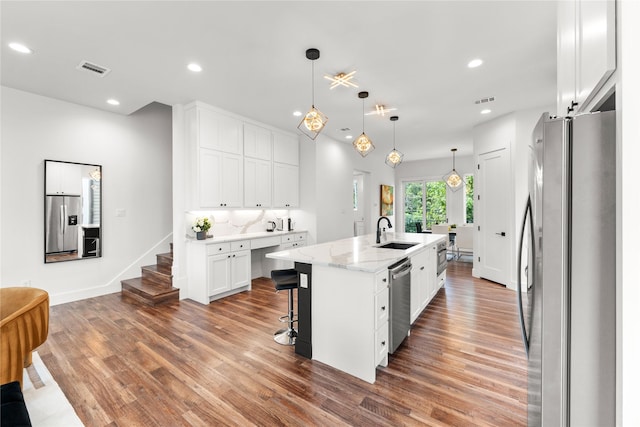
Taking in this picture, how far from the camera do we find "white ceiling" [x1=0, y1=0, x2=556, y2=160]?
2.31 meters

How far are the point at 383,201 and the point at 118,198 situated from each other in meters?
7.13

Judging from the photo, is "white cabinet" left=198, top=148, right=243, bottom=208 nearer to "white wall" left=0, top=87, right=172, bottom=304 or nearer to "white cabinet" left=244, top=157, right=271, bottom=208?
"white cabinet" left=244, top=157, right=271, bottom=208

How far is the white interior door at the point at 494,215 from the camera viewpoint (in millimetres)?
4910

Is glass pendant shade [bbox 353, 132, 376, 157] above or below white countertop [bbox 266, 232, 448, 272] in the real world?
above

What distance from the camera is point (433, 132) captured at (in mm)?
6227

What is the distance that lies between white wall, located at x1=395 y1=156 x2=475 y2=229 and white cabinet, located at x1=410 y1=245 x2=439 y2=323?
5.87 metres

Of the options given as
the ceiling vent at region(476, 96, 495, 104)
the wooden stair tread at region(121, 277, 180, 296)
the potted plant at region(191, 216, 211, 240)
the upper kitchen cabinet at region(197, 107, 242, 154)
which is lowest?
the wooden stair tread at region(121, 277, 180, 296)

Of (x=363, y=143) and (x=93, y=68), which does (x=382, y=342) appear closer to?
(x=363, y=143)

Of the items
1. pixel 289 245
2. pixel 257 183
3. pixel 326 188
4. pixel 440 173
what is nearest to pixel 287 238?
pixel 289 245

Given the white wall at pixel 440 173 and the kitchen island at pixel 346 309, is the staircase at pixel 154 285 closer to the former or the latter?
the kitchen island at pixel 346 309

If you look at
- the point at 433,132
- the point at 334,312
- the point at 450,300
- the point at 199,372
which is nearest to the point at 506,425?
the point at 334,312

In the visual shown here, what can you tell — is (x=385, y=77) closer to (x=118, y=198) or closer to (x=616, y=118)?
(x=616, y=118)

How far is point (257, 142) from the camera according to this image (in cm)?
522
